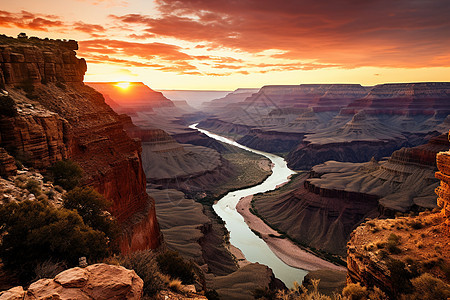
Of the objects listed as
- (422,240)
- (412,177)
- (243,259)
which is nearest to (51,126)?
(422,240)

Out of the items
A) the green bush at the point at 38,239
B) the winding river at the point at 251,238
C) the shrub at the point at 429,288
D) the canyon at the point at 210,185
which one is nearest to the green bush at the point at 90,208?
the canyon at the point at 210,185

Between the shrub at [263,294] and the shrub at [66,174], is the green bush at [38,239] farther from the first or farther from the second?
the shrub at [263,294]

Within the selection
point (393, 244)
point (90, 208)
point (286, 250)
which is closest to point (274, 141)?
point (286, 250)

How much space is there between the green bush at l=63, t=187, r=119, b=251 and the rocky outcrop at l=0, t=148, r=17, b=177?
2.84 meters

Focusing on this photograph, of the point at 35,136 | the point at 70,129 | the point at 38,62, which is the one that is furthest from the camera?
the point at 38,62

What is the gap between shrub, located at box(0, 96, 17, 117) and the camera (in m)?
16.8

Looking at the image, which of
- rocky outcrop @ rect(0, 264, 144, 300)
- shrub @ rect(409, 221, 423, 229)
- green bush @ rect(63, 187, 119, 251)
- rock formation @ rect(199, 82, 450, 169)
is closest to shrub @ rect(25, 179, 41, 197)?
green bush @ rect(63, 187, 119, 251)

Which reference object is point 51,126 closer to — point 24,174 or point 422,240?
point 24,174

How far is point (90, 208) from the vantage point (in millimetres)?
16547

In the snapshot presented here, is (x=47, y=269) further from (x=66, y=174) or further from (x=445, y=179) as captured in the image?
(x=445, y=179)

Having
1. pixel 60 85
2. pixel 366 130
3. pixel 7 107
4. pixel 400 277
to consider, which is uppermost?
pixel 60 85

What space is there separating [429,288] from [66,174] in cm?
2109

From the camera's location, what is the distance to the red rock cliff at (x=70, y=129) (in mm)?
18203

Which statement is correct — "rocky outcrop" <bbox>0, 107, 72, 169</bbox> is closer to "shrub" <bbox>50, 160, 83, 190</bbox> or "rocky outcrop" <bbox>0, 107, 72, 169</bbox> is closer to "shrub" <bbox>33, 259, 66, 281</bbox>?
"shrub" <bbox>50, 160, 83, 190</bbox>
